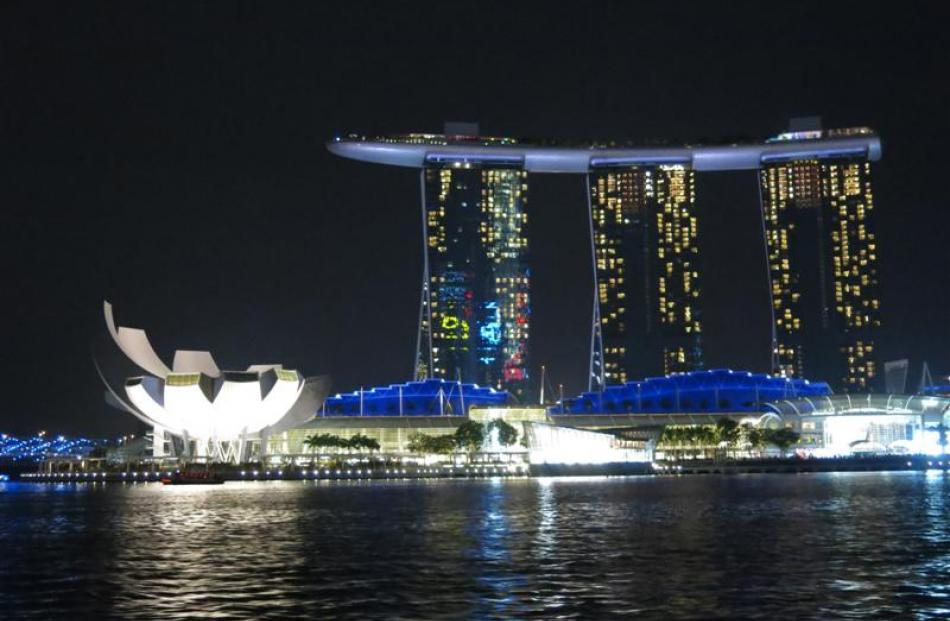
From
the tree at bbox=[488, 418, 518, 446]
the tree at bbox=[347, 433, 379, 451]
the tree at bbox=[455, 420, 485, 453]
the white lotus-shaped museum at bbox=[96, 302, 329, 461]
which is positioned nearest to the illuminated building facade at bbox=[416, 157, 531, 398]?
the tree at bbox=[488, 418, 518, 446]

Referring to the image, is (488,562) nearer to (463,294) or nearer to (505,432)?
(505,432)

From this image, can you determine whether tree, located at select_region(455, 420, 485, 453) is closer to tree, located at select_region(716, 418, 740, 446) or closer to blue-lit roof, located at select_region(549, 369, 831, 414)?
tree, located at select_region(716, 418, 740, 446)

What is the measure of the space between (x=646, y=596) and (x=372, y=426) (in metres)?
128

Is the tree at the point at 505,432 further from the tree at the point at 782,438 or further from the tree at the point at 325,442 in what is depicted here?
the tree at the point at 782,438

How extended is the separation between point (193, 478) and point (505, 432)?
150 feet

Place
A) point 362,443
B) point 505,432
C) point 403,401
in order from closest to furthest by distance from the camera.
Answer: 1. point 362,443
2. point 505,432
3. point 403,401

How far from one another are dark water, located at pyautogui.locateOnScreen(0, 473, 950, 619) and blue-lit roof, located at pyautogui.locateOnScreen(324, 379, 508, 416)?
111139mm

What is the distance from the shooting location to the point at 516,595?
90.1 ft

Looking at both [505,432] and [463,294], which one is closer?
[505,432]

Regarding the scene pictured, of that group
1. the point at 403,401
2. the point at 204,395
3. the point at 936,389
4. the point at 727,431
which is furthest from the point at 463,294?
the point at 204,395

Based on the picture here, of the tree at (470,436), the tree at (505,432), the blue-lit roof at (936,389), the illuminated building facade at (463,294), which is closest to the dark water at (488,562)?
the tree at (470,436)

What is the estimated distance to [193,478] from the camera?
111m

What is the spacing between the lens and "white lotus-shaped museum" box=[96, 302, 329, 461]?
113938 mm

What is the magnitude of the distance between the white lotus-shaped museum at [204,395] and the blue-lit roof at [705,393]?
6527 centimetres
